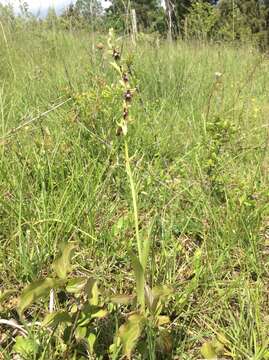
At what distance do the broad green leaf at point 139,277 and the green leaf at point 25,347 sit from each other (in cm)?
24

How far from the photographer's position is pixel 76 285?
854 mm

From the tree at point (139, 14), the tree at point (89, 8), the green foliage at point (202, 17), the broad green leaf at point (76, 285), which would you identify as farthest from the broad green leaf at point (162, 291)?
the green foliage at point (202, 17)

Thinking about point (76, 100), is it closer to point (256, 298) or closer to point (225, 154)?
point (225, 154)

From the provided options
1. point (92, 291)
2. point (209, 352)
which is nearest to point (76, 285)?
point (92, 291)

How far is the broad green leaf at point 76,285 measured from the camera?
0.85 meters

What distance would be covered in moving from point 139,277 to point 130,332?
103 millimetres

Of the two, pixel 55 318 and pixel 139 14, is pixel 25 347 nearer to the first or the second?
pixel 55 318

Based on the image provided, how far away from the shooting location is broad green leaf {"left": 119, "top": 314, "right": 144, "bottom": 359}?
772 mm

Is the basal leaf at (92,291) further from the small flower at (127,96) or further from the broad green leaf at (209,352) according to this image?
the small flower at (127,96)

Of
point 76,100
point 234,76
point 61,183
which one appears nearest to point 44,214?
point 61,183

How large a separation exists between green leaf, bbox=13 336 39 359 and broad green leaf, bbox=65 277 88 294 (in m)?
0.14

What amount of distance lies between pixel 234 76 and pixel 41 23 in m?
1.72

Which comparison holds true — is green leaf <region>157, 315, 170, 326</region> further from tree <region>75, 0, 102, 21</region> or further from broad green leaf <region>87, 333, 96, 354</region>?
tree <region>75, 0, 102, 21</region>

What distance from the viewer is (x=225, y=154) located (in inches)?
71.5
